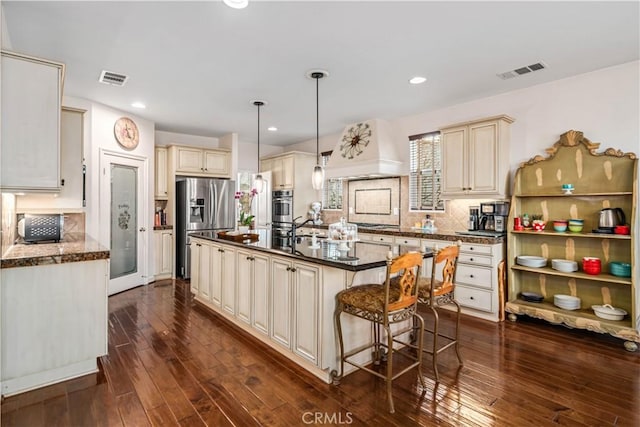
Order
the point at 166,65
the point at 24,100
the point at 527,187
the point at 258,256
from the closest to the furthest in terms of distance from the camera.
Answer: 1. the point at 24,100
2. the point at 258,256
3. the point at 166,65
4. the point at 527,187

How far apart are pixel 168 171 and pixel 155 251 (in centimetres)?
145

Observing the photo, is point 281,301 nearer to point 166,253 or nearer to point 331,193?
point 166,253

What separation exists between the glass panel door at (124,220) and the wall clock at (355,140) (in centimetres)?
337

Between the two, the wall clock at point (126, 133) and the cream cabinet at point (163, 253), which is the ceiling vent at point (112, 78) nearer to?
the wall clock at point (126, 133)

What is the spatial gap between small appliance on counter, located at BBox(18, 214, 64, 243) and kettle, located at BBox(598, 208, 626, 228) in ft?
17.6

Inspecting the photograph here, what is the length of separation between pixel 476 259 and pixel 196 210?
4.46m

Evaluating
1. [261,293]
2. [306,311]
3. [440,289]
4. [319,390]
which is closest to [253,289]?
[261,293]

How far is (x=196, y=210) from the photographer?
5.80 metres

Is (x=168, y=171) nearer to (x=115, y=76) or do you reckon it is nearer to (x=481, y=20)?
(x=115, y=76)

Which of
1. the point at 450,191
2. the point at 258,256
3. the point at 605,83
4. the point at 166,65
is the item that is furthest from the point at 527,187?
the point at 166,65

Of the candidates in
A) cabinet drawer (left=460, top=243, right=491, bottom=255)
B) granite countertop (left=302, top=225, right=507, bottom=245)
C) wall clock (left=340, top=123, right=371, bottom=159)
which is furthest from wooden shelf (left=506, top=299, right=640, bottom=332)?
wall clock (left=340, top=123, right=371, bottom=159)

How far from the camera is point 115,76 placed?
3.59 meters

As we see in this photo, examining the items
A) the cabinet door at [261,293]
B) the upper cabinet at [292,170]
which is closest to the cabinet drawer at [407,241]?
the cabinet door at [261,293]

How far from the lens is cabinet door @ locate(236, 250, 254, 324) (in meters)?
3.17
